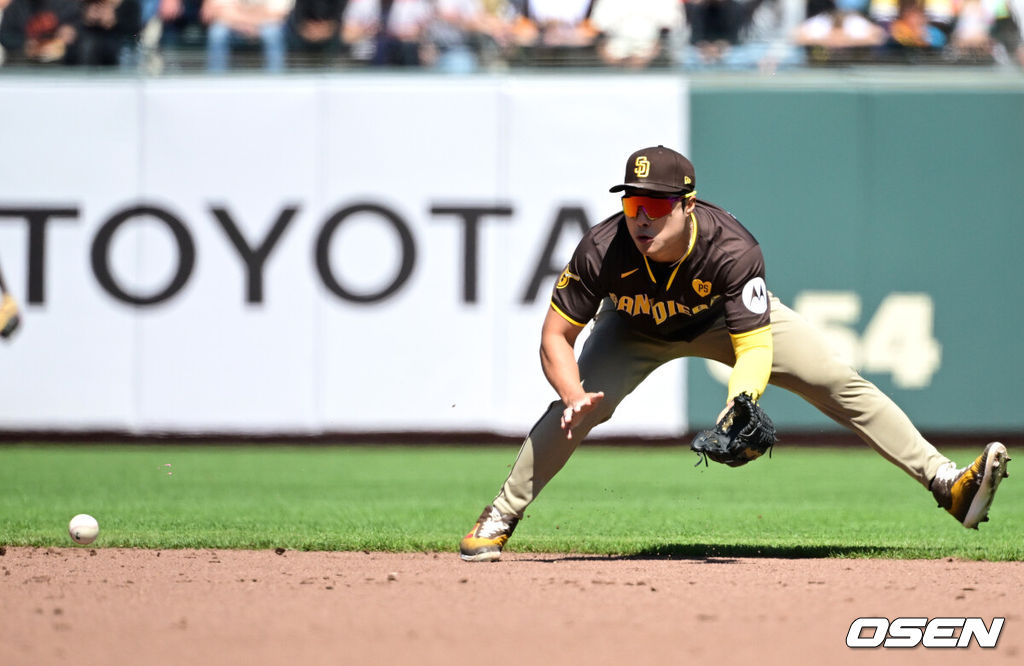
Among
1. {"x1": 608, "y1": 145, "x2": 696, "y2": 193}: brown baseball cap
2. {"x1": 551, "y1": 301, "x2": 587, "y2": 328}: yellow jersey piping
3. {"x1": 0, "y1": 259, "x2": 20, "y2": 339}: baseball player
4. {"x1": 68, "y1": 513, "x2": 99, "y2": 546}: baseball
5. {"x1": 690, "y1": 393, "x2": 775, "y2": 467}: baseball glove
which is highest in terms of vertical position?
{"x1": 608, "y1": 145, "x2": 696, "y2": 193}: brown baseball cap

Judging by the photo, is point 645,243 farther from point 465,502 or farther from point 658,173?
point 465,502

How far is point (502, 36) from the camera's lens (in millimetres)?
13344

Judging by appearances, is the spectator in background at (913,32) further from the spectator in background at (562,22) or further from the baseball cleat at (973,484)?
the baseball cleat at (973,484)

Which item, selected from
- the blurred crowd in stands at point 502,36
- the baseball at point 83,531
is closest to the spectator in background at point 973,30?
the blurred crowd in stands at point 502,36

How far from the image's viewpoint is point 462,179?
13.3 meters

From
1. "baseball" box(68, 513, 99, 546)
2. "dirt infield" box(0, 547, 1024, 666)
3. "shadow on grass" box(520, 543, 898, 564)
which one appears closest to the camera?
"dirt infield" box(0, 547, 1024, 666)

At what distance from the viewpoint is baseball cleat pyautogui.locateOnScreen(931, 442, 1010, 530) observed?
607 centimetres

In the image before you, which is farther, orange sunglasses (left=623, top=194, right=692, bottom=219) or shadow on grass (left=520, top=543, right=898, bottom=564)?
shadow on grass (left=520, top=543, right=898, bottom=564)

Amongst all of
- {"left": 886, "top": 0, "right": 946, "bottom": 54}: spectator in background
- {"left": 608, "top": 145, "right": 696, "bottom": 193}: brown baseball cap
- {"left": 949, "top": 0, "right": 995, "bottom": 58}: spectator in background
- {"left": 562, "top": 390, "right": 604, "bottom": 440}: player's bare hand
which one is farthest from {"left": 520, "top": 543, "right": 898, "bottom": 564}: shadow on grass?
{"left": 949, "top": 0, "right": 995, "bottom": 58}: spectator in background

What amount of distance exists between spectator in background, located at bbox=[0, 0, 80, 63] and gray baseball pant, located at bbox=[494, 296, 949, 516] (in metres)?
8.69

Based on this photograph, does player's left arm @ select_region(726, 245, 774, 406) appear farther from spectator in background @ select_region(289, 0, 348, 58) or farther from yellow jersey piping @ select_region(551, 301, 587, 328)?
spectator in background @ select_region(289, 0, 348, 58)

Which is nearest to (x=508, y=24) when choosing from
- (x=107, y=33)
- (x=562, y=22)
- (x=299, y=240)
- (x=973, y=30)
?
(x=562, y=22)

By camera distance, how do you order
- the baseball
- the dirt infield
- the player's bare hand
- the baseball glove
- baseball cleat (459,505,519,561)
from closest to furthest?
the dirt infield, the baseball glove, the player's bare hand, baseball cleat (459,505,519,561), the baseball

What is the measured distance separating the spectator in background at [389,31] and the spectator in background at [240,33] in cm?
62
